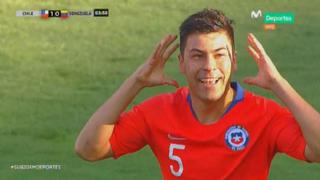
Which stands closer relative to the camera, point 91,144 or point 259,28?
point 91,144

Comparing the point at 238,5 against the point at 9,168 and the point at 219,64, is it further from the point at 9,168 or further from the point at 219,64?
the point at 219,64

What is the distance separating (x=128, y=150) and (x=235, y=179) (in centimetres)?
43

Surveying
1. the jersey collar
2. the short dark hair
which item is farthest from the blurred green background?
the short dark hair

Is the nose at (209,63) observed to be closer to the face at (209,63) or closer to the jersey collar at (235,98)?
the face at (209,63)

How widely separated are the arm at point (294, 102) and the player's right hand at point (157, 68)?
28 cm

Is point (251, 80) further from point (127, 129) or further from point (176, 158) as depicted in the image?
point (127, 129)

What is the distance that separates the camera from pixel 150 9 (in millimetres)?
9133

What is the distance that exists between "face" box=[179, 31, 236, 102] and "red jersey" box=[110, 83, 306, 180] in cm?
14

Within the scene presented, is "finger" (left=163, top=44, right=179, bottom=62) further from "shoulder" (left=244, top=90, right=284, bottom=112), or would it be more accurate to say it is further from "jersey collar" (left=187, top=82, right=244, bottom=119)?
"shoulder" (left=244, top=90, right=284, bottom=112)

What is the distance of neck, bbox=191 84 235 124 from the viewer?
3287 mm

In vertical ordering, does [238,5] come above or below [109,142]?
above

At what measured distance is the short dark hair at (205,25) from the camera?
3209 millimetres

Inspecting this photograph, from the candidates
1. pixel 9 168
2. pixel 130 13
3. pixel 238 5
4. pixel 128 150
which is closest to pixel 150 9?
A: pixel 130 13

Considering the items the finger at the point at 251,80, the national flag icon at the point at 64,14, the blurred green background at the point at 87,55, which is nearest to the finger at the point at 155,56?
the finger at the point at 251,80
